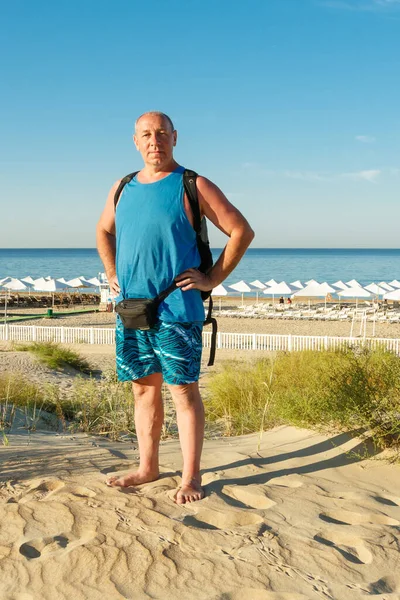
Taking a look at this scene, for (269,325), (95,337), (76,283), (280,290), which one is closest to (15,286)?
(76,283)

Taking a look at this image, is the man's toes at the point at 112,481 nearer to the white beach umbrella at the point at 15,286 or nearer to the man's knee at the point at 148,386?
the man's knee at the point at 148,386

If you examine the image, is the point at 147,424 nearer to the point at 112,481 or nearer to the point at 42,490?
the point at 112,481

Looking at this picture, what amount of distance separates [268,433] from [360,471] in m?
1.17

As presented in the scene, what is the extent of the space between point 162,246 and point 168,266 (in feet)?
0.37

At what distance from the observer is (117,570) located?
2.48 metres

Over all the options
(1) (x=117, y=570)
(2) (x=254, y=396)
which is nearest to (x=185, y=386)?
(1) (x=117, y=570)

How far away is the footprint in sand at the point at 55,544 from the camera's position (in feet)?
8.63

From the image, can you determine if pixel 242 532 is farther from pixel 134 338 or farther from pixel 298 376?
pixel 298 376

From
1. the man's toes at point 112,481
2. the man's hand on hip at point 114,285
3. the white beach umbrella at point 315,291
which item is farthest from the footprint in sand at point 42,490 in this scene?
the white beach umbrella at point 315,291

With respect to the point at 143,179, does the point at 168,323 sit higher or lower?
lower

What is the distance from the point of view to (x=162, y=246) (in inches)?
128

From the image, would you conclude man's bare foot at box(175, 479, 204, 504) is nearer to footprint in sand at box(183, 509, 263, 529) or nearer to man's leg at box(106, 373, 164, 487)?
footprint in sand at box(183, 509, 263, 529)

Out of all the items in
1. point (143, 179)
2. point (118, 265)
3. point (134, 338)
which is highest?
point (143, 179)

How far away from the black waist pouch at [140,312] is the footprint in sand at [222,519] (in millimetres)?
1004
